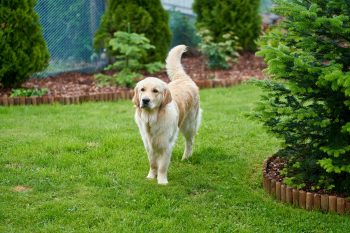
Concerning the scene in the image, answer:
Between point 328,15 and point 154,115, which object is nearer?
point 328,15

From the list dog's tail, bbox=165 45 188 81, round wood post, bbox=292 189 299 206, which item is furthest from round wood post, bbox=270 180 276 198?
dog's tail, bbox=165 45 188 81

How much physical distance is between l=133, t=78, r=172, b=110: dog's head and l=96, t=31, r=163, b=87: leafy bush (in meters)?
4.59

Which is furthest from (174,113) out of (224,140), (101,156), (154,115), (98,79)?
(98,79)

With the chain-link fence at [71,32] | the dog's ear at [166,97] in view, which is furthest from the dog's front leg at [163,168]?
the chain-link fence at [71,32]

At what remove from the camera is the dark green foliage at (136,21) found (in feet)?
37.3

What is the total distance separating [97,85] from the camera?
10.4 metres

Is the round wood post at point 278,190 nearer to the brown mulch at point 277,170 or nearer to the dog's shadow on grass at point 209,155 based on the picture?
the brown mulch at point 277,170

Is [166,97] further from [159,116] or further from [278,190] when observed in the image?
[278,190]

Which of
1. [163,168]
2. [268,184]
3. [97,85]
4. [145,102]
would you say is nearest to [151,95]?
[145,102]

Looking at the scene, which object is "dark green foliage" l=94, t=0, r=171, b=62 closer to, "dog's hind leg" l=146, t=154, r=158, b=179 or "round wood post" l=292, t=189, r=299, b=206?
"dog's hind leg" l=146, t=154, r=158, b=179

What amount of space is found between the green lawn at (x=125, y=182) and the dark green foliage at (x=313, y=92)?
16.0 inches

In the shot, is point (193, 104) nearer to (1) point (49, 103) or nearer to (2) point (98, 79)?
(1) point (49, 103)

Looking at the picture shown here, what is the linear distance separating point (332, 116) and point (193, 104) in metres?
1.93

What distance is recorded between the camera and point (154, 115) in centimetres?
553
